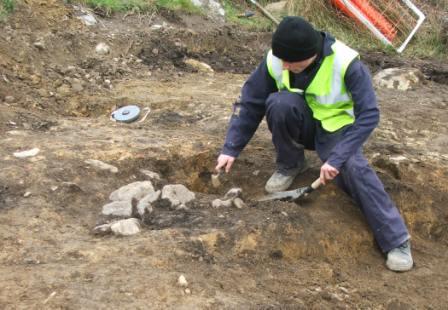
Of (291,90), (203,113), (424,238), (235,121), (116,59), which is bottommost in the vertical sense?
(116,59)

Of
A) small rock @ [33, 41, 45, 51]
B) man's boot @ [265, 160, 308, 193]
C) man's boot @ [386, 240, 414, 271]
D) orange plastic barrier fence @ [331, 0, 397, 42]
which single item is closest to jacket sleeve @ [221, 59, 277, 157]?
man's boot @ [265, 160, 308, 193]

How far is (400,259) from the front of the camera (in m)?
3.07

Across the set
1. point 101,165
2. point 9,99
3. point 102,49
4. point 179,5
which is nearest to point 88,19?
point 102,49

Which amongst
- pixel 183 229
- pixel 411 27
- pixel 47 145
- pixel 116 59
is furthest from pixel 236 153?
pixel 411 27

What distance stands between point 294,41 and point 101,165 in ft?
4.56

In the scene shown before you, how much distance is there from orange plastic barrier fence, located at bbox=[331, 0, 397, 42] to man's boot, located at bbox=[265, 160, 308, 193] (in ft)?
16.9

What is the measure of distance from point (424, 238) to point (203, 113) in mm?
2043

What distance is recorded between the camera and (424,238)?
11.4ft

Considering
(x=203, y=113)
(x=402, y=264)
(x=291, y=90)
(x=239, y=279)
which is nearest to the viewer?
(x=239, y=279)

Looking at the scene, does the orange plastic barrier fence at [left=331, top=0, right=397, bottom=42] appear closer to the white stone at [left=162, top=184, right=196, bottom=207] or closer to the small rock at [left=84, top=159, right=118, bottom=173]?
the small rock at [left=84, top=159, right=118, bottom=173]

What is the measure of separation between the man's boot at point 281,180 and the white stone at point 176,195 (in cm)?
58

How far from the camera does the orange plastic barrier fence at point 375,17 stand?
8133 mm

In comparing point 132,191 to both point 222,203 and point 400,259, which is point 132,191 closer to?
point 222,203

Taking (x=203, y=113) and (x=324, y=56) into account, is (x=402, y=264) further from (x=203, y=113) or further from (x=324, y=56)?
(x=203, y=113)
